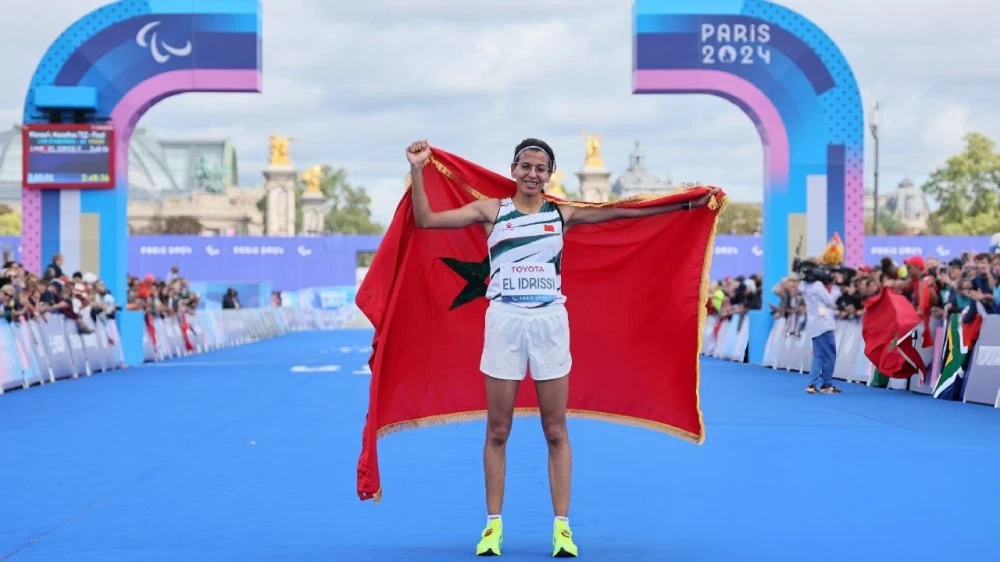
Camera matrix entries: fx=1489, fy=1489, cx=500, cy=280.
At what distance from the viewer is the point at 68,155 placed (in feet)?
87.8

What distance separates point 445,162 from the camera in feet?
25.2

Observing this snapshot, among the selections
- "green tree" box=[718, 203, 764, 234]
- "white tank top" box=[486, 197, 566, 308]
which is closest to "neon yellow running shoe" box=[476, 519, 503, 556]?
"white tank top" box=[486, 197, 566, 308]

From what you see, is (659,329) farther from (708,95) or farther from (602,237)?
(708,95)

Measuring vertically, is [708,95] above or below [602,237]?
above

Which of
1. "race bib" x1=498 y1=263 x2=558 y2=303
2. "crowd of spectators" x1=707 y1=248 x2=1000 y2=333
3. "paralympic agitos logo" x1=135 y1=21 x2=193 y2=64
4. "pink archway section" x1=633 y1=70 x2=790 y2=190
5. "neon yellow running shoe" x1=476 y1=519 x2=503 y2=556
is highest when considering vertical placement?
"paralympic agitos logo" x1=135 y1=21 x2=193 y2=64

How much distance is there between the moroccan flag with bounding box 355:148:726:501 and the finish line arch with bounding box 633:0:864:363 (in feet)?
60.3

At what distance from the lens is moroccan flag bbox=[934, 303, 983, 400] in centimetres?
1720

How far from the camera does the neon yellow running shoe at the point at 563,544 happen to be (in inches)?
260

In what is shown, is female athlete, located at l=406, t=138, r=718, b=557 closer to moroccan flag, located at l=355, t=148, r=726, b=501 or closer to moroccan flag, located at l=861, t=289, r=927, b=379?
moroccan flag, located at l=355, t=148, r=726, b=501

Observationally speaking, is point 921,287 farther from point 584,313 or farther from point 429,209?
point 429,209

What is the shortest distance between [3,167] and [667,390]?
161257 mm

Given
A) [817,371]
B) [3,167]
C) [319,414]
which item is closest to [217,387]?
[319,414]

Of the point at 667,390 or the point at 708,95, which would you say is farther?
the point at 708,95

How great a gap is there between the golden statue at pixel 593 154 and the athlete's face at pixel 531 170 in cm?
9296
